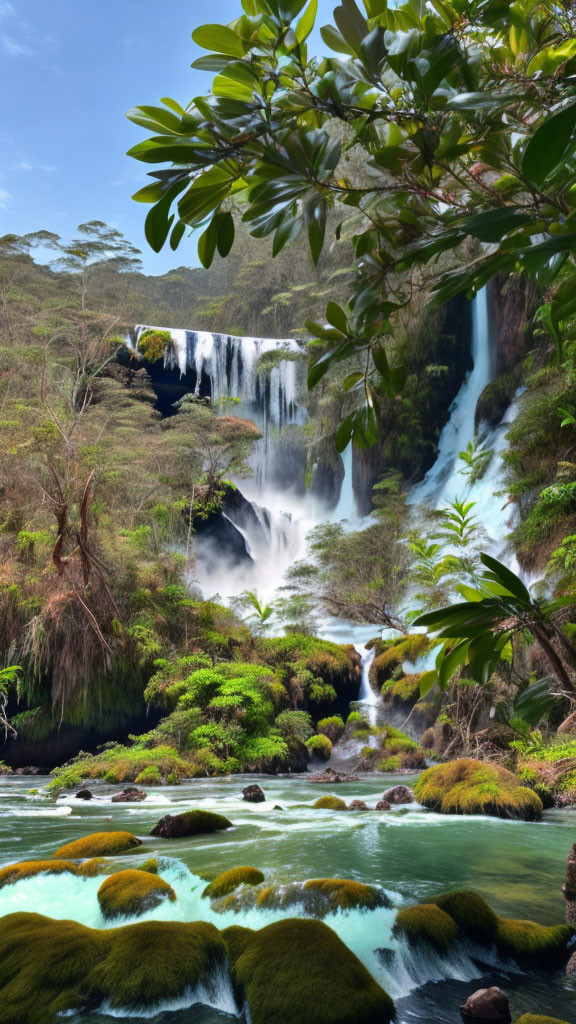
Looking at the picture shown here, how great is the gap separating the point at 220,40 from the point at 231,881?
11.8 feet

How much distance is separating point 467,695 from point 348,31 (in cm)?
789

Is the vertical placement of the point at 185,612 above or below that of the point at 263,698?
above

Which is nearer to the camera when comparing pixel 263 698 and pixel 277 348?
pixel 263 698

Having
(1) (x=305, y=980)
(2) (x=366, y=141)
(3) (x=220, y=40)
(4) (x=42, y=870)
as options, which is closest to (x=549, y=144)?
(3) (x=220, y=40)

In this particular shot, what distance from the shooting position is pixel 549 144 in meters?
0.65

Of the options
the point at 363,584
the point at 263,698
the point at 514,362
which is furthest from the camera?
the point at 363,584

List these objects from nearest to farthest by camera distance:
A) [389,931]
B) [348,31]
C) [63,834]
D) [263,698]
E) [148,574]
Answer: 1. [348,31]
2. [389,931]
3. [63,834]
4. [263,698]
5. [148,574]

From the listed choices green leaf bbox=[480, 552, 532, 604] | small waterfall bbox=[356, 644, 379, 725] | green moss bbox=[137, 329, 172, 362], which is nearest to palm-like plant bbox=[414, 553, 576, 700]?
green leaf bbox=[480, 552, 532, 604]

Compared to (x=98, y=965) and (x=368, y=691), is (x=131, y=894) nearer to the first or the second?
(x=98, y=965)

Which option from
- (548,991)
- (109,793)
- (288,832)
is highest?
(548,991)

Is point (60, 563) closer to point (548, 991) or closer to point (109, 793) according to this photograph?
point (109, 793)

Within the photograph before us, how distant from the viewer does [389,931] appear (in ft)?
9.57

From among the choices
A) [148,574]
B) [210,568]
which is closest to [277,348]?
[210,568]

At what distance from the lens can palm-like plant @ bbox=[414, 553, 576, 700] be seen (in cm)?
102
